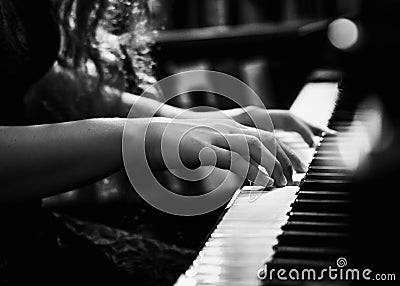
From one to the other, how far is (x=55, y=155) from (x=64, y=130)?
0.10 feet

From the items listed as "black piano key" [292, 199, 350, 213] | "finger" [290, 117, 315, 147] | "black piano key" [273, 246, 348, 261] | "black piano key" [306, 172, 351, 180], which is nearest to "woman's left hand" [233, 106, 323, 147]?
"finger" [290, 117, 315, 147]

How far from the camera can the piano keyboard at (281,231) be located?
0.68 m

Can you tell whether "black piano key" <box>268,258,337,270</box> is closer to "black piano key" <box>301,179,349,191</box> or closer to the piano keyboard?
the piano keyboard

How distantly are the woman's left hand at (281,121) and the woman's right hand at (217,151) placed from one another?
270 mm

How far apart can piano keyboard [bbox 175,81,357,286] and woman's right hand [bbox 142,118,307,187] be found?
25mm

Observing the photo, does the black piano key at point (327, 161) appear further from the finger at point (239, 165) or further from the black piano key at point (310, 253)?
the black piano key at point (310, 253)

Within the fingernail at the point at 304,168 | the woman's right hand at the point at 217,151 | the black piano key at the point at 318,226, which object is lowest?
the fingernail at the point at 304,168

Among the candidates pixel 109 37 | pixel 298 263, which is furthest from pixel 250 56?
pixel 298 263

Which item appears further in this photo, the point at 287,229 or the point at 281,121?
the point at 281,121

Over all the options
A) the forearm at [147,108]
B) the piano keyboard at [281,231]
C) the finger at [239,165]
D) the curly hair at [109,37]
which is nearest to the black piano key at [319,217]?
the piano keyboard at [281,231]

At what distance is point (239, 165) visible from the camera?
0.88m

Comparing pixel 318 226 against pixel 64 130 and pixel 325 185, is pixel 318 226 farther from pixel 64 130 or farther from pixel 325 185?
pixel 64 130

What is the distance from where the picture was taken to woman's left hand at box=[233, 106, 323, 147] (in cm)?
120

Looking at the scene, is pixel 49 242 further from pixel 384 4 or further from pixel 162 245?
pixel 384 4
